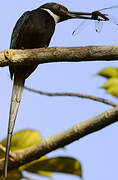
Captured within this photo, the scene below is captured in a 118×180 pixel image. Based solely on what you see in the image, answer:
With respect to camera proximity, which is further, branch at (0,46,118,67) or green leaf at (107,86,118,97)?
branch at (0,46,118,67)

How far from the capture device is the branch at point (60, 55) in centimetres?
214

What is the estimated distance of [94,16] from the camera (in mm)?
3127

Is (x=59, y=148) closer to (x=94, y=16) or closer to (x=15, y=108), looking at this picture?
(x=15, y=108)

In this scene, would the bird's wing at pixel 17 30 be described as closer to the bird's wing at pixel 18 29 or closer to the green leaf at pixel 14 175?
the bird's wing at pixel 18 29

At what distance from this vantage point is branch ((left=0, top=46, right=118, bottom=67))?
2145 millimetres

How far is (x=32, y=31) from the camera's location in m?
3.46

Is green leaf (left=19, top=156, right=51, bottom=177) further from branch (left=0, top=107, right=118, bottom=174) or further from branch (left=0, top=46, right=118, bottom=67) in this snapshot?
branch (left=0, top=46, right=118, bottom=67)

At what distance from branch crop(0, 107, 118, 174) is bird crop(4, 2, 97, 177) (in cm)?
111

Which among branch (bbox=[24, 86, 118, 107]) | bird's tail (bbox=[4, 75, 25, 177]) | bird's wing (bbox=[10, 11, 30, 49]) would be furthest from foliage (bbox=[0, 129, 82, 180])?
bird's wing (bbox=[10, 11, 30, 49])

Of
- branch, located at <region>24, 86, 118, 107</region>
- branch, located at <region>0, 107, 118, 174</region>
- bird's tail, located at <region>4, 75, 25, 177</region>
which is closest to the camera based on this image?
branch, located at <region>0, 107, 118, 174</region>

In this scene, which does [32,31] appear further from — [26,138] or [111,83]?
[111,83]

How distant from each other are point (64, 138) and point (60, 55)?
0.56m

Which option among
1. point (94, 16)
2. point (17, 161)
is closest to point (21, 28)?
point (94, 16)

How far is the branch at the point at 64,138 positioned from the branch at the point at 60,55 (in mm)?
447
